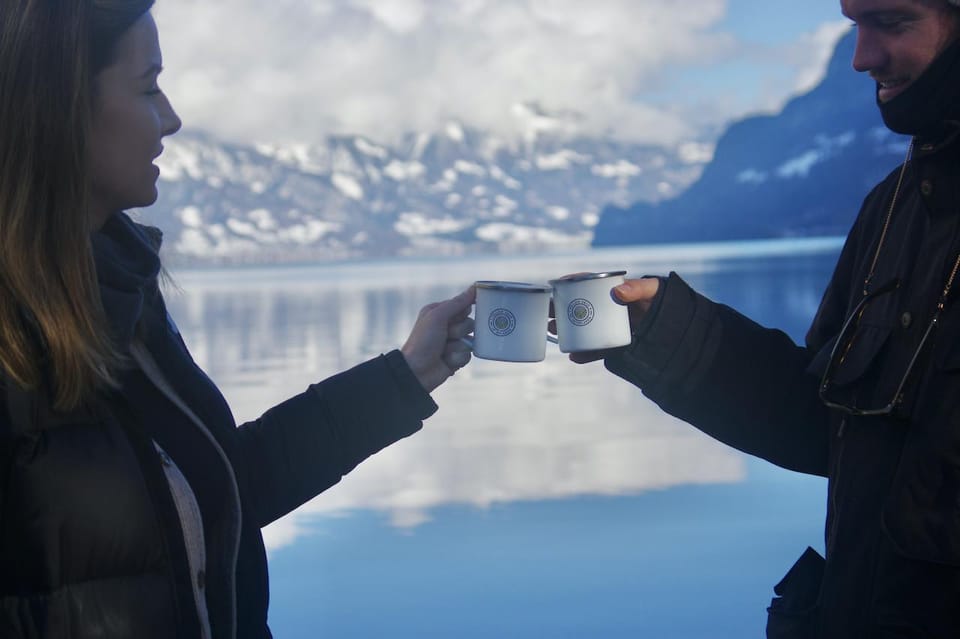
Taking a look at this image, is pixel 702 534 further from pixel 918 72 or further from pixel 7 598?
pixel 7 598

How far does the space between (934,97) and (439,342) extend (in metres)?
0.87

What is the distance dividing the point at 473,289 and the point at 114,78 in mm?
702

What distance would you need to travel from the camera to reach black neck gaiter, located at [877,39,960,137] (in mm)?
1369

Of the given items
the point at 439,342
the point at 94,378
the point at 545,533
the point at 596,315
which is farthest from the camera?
the point at 545,533

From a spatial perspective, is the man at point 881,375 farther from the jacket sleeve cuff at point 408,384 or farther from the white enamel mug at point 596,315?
the jacket sleeve cuff at point 408,384

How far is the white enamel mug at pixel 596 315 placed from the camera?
1.69 metres

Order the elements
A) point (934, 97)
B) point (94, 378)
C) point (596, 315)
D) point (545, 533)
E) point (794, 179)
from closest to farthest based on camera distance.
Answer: point (94, 378), point (934, 97), point (596, 315), point (545, 533), point (794, 179)

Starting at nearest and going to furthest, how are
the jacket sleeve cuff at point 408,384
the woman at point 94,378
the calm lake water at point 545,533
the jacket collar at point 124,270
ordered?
the woman at point 94,378 → the jacket collar at point 124,270 → the jacket sleeve cuff at point 408,384 → the calm lake water at point 545,533

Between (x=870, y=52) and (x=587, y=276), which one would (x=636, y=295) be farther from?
(x=870, y=52)

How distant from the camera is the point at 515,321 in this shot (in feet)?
5.68

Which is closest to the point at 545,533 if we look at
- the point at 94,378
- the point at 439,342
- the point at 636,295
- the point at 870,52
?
the point at 439,342

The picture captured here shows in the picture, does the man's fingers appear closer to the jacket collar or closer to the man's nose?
the man's nose

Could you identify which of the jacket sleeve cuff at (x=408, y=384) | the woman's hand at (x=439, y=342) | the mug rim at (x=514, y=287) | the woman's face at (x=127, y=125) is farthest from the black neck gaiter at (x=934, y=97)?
the woman's face at (x=127, y=125)

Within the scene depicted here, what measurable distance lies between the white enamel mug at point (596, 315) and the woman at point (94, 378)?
1.94 ft
